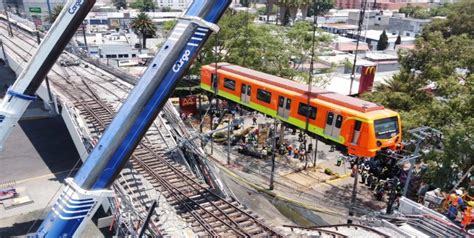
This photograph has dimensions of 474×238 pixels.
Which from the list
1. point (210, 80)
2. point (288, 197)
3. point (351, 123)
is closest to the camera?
point (351, 123)

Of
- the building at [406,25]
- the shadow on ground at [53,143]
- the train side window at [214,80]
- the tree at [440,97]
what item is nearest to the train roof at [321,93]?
the train side window at [214,80]

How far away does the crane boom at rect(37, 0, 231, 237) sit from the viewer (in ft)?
29.0

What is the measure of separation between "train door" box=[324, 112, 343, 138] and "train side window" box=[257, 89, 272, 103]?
5.35 m

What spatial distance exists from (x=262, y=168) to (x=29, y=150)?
1789 cm

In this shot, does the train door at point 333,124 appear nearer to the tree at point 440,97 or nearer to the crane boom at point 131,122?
the tree at point 440,97

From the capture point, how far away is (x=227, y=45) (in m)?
39.0

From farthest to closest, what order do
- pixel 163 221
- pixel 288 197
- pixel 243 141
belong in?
1. pixel 243 141
2. pixel 288 197
3. pixel 163 221

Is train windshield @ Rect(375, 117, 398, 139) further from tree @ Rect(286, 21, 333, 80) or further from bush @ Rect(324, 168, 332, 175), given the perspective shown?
tree @ Rect(286, 21, 333, 80)

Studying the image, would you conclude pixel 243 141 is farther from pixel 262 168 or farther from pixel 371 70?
pixel 371 70

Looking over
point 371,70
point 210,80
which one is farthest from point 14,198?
point 371,70

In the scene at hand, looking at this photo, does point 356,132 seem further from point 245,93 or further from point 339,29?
point 339,29

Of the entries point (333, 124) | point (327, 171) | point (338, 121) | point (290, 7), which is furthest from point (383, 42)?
point (338, 121)

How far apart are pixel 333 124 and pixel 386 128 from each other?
296 centimetres

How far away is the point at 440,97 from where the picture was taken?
23562 millimetres
